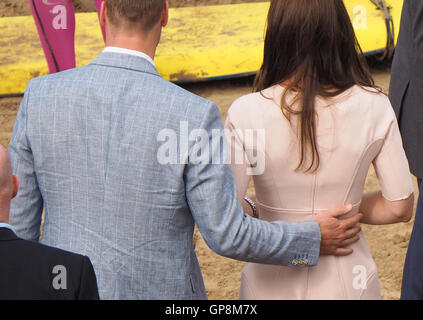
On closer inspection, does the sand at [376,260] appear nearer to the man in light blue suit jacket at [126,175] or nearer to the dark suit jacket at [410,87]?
the dark suit jacket at [410,87]

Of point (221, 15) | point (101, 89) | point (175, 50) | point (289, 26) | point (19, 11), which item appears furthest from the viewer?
point (19, 11)

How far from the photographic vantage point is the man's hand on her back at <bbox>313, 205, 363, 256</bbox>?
5.02ft

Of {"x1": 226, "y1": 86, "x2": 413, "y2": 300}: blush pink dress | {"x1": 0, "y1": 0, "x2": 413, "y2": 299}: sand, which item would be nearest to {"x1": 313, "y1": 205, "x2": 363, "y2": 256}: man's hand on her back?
{"x1": 226, "y1": 86, "x2": 413, "y2": 300}: blush pink dress

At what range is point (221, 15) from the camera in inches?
200

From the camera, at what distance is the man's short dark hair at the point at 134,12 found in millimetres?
1391

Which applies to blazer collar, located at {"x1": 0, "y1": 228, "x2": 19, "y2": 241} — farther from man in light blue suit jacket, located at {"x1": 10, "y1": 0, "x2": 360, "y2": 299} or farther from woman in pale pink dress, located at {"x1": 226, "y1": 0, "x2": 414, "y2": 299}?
woman in pale pink dress, located at {"x1": 226, "y1": 0, "x2": 414, "y2": 299}

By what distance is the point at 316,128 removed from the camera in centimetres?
149

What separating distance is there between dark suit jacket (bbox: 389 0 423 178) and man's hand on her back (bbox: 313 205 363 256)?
77 cm

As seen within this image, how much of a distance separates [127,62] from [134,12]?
3.8 inches

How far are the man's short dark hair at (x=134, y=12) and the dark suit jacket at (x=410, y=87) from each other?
105cm

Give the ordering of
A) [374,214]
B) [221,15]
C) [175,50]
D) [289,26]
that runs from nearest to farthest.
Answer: [289,26]
[374,214]
[175,50]
[221,15]
